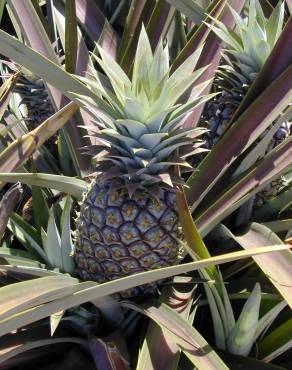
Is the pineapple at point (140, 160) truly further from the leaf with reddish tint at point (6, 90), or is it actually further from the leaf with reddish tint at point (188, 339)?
the leaf with reddish tint at point (6, 90)

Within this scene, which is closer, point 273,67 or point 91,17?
point 273,67

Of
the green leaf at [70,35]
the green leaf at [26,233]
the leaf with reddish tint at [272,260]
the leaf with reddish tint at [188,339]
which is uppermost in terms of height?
the green leaf at [70,35]

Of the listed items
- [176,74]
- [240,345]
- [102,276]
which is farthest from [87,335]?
[176,74]

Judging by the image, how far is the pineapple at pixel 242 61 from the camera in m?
1.01

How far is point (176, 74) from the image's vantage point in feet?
2.76

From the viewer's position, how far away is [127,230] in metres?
0.85

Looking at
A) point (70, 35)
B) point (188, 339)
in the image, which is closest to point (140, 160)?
point (188, 339)

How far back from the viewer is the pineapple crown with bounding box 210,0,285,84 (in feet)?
3.29

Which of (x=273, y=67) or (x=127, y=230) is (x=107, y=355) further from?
(x=273, y=67)

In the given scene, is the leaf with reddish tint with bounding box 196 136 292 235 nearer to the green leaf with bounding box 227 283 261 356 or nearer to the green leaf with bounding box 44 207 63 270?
the green leaf with bounding box 227 283 261 356

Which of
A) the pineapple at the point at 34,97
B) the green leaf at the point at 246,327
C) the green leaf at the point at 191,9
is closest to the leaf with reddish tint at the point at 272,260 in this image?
the green leaf at the point at 246,327

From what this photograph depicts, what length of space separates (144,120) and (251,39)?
1.11 feet

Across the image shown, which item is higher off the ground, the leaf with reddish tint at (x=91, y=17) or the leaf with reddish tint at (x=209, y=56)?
the leaf with reddish tint at (x=209, y=56)

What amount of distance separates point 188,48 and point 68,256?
1.65 feet
